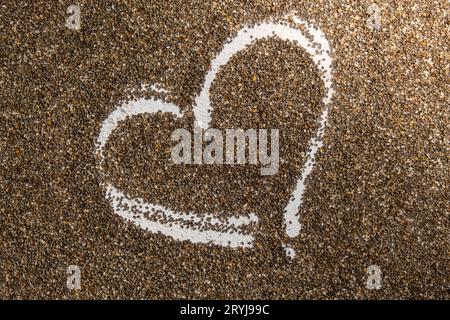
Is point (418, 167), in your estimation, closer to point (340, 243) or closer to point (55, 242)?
point (340, 243)

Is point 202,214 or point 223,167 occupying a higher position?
point 223,167

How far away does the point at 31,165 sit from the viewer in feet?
7.26

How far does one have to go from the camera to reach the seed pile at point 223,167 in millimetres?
2191

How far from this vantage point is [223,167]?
2.22 metres

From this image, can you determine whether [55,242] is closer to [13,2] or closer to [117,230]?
[117,230]

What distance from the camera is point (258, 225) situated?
7.28ft

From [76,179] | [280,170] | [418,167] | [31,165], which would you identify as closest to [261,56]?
[280,170]

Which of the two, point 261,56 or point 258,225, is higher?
point 261,56

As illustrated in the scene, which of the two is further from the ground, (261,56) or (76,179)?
(261,56)

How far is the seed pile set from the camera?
2.19m

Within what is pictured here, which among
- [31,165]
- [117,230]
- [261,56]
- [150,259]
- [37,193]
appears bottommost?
[150,259]

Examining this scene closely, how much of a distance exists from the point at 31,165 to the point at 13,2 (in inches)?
33.4

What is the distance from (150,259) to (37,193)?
2.18 ft


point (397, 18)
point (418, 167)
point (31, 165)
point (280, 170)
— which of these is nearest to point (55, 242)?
point (31, 165)
